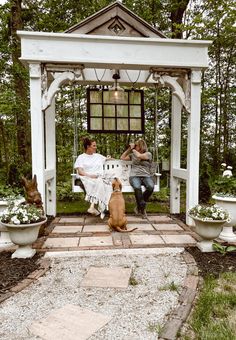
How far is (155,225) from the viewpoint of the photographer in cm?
427

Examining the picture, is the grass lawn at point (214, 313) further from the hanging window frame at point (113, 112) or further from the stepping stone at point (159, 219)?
the hanging window frame at point (113, 112)

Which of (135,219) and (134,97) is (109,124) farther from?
(135,219)

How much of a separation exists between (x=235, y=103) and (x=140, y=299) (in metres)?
6.90

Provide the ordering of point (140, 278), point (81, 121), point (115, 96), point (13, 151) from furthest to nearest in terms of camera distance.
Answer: point (13, 151) → point (81, 121) → point (115, 96) → point (140, 278)

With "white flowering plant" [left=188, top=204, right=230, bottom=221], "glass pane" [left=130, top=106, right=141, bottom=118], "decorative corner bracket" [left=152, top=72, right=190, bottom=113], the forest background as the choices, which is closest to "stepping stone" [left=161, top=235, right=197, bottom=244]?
"white flowering plant" [left=188, top=204, right=230, bottom=221]

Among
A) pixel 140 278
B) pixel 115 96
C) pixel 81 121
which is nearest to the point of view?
pixel 140 278

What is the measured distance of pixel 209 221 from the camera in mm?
2992

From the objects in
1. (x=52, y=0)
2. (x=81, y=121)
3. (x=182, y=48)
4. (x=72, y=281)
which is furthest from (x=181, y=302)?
(x=52, y=0)

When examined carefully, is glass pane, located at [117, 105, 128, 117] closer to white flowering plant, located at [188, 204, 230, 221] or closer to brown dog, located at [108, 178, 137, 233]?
brown dog, located at [108, 178, 137, 233]

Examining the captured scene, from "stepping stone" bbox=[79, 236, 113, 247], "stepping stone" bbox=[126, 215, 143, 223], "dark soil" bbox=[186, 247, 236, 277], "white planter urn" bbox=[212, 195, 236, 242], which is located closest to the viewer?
"dark soil" bbox=[186, 247, 236, 277]

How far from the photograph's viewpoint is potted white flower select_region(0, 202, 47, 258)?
288cm

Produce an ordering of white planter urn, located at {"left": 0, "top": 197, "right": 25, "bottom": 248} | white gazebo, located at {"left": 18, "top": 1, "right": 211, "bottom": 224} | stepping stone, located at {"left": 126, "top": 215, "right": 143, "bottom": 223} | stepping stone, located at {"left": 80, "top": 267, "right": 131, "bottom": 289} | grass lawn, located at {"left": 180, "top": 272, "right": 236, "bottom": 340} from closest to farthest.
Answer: grass lawn, located at {"left": 180, "top": 272, "right": 236, "bottom": 340} → stepping stone, located at {"left": 80, "top": 267, "right": 131, "bottom": 289} → white planter urn, located at {"left": 0, "top": 197, "right": 25, "bottom": 248} → white gazebo, located at {"left": 18, "top": 1, "right": 211, "bottom": 224} → stepping stone, located at {"left": 126, "top": 215, "right": 143, "bottom": 223}

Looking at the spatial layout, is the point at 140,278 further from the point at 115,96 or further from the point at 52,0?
the point at 52,0

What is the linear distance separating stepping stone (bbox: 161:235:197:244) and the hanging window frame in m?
2.04
